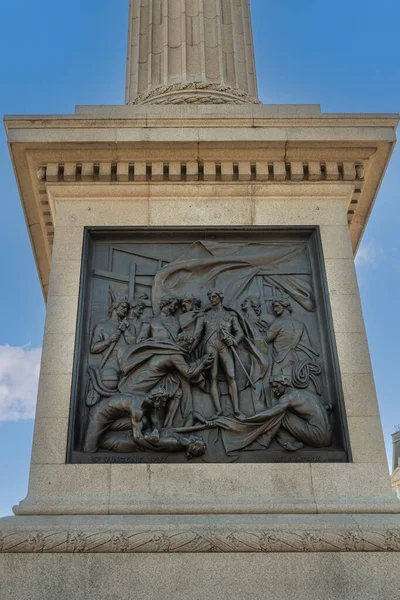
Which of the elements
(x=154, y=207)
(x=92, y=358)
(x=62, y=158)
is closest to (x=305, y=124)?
(x=154, y=207)

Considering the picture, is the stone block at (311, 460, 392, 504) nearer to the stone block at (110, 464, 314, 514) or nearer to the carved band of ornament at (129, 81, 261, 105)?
the stone block at (110, 464, 314, 514)

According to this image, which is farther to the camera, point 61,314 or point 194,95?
point 194,95

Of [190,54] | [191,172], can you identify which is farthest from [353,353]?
[190,54]

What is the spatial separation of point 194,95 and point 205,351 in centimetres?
602

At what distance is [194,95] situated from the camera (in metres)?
13.2

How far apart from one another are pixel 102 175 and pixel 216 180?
1.89 m

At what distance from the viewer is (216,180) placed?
11.1 meters

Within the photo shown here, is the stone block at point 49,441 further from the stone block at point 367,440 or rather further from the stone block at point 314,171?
Result: the stone block at point 314,171

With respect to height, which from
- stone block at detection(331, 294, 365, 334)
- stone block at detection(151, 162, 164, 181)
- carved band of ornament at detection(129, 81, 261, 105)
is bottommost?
stone block at detection(331, 294, 365, 334)

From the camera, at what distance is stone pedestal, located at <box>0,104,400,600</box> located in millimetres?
7664

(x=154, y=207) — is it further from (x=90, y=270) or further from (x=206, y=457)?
(x=206, y=457)

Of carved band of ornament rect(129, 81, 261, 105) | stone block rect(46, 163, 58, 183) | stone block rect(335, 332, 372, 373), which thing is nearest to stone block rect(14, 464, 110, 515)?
stone block rect(335, 332, 372, 373)

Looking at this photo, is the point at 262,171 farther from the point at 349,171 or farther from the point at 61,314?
the point at 61,314

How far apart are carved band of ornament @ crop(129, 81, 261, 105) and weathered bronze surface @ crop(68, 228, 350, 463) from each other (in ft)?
11.9
